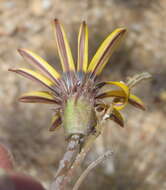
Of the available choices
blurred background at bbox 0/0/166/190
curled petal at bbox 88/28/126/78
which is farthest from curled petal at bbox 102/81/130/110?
blurred background at bbox 0/0/166/190

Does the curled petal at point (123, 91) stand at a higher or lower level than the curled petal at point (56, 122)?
higher

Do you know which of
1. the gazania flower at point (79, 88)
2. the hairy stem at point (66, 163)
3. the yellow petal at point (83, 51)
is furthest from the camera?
the yellow petal at point (83, 51)

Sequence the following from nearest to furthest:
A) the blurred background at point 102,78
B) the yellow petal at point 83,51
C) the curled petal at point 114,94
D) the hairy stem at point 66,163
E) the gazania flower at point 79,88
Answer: the hairy stem at point 66,163
the gazania flower at point 79,88
the curled petal at point 114,94
the yellow petal at point 83,51
the blurred background at point 102,78

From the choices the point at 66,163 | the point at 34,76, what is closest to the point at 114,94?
the point at 34,76

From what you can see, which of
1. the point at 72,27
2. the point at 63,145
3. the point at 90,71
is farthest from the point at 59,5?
the point at 90,71

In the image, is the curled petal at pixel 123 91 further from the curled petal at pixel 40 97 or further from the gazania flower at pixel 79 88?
the curled petal at pixel 40 97

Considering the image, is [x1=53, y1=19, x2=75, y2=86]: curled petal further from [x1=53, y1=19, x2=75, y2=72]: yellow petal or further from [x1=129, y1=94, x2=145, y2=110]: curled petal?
[x1=129, y1=94, x2=145, y2=110]: curled petal

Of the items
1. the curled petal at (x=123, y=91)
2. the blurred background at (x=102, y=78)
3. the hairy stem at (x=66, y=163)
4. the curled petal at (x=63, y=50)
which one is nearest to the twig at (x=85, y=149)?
the hairy stem at (x=66, y=163)
